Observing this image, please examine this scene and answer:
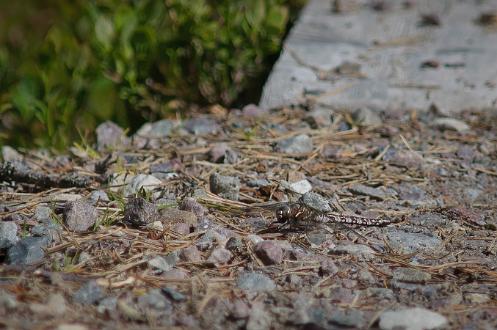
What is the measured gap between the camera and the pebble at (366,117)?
10.1 feet

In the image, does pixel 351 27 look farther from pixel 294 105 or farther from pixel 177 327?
pixel 177 327

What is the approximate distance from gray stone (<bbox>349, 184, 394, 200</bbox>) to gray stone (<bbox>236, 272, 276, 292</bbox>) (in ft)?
2.30

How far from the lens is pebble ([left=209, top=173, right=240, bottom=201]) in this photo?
2359 mm

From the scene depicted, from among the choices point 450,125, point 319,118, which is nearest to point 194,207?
point 319,118

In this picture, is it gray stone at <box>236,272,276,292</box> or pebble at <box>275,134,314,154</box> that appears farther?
pebble at <box>275,134,314,154</box>

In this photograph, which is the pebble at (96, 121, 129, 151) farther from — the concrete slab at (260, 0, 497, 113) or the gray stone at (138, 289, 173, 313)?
the gray stone at (138, 289, 173, 313)

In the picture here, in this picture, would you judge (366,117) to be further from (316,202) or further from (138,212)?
(138,212)

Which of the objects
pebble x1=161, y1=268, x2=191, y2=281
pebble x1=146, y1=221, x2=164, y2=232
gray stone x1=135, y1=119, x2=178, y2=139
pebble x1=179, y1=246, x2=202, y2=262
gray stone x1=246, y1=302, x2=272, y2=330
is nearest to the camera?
gray stone x1=246, y1=302, x2=272, y2=330

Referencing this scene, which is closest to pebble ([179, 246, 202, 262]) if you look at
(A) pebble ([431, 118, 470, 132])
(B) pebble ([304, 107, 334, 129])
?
(B) pebble ([304, 107, 334, 129])

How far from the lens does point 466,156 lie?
2.84 m

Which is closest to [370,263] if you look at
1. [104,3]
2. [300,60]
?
[300,60]

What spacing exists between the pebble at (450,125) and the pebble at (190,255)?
4.84ft

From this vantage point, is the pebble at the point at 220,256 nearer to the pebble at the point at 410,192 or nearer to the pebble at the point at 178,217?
the pebble at the point at 178,217

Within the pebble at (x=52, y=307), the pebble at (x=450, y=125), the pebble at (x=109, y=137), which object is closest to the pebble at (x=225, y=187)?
the pebble at (x=109, y=137)
